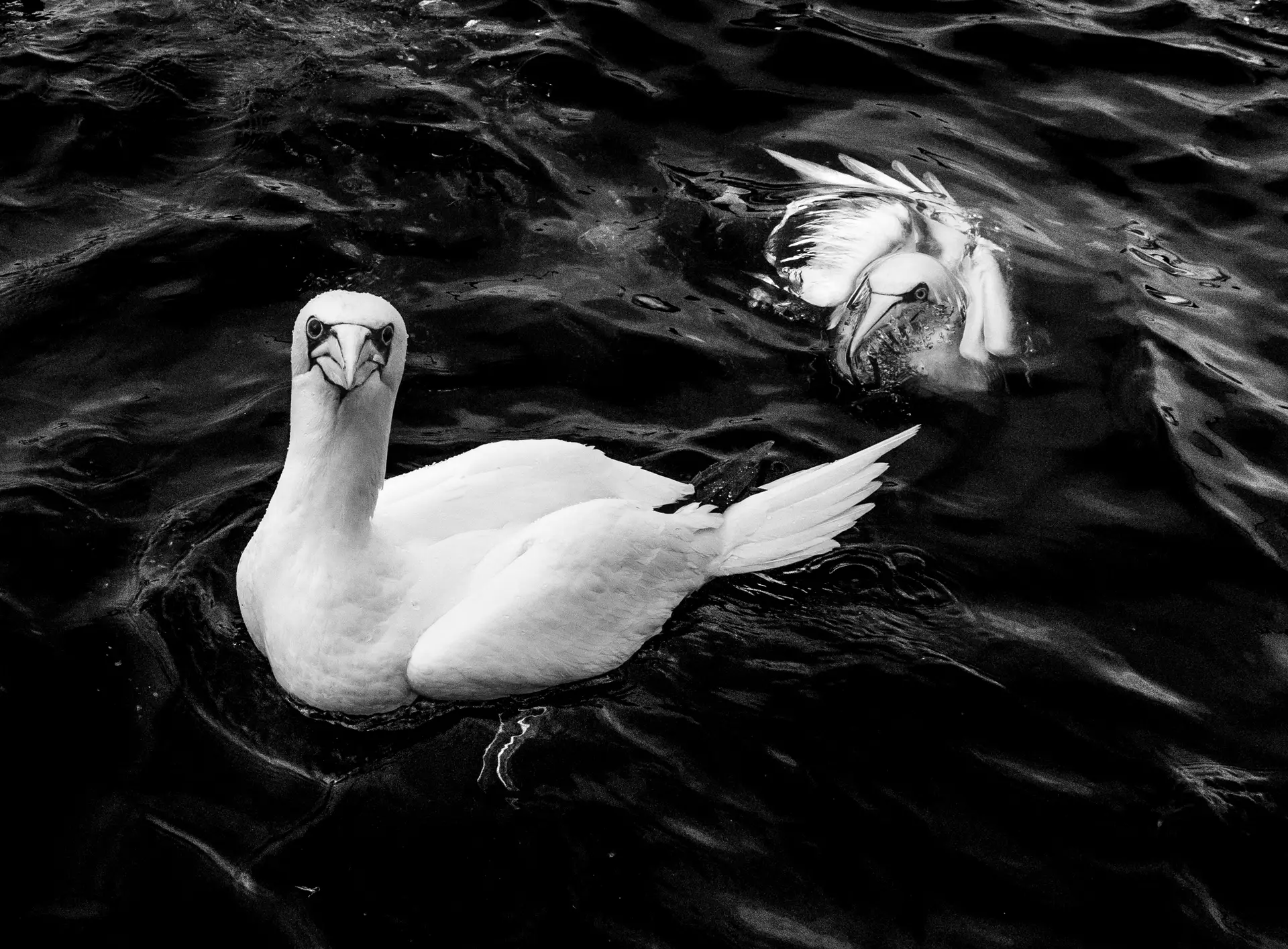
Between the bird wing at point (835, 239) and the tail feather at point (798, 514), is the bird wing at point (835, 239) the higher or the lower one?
the higher one

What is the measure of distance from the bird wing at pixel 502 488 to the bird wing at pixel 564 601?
0.10 metres

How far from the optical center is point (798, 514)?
511cm

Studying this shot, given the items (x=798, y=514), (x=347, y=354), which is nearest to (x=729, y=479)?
(x=798, y=514)

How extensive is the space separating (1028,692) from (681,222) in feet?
10.6

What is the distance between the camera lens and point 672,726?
4.51 m

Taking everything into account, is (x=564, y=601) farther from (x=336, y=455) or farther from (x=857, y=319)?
(x=857, y=319)

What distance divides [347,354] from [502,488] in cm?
100

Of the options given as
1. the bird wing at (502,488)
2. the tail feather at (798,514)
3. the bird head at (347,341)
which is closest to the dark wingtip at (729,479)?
the tail feather at (798,514)

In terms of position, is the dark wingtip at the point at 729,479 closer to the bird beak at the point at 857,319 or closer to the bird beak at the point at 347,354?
the bird beak at the point at 857,319

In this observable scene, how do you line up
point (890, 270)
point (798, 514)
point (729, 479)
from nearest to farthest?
point (798, 514), point (729, 479), point (890, 270)

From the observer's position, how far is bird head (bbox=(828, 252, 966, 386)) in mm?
6160

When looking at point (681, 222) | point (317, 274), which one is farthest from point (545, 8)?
point (317, 274)

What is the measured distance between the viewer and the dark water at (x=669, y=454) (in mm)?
4062

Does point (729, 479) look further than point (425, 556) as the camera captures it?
Yes
